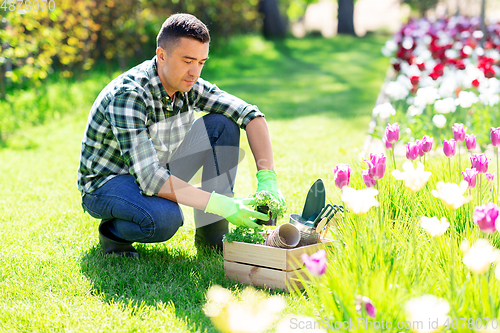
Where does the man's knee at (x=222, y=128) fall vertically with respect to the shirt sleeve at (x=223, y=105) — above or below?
below

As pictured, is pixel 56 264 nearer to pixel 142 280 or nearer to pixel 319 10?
pixel 142 280

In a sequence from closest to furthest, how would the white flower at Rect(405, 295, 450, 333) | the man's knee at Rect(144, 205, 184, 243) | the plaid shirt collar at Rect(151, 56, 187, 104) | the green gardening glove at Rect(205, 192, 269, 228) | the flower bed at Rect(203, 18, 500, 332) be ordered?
the white flower at Rect(405, 295, 450, 333)
the flower bed at Rect(203, 18, 500, 332)
the green gardening glove at Rect(205, 192, 269, 228)
the man's knee at Rect(144, 205, 184, 243)
the plaid shirt collar at Rect(151, 56, 187, 104)

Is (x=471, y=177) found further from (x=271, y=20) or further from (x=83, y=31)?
(x=271, y=20)

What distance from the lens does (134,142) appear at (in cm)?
222

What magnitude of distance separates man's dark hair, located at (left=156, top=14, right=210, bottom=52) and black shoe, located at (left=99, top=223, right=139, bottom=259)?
1.03 metres

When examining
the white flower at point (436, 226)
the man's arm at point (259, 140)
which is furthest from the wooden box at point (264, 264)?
the white flower at point (436, 226)

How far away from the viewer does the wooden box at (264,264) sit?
214 cm

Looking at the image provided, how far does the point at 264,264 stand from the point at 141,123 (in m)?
0.90

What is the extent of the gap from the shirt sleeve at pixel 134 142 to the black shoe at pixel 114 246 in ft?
1.36

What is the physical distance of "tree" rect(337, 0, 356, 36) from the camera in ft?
58.7

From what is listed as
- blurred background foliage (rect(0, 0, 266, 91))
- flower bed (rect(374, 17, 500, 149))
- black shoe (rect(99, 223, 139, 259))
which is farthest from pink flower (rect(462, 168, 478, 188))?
blurred background foliage (rect(0, 0, 266, 91))

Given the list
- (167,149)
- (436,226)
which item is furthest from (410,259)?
(167,149)

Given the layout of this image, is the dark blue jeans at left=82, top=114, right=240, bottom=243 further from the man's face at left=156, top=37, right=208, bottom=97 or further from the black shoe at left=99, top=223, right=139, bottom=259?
the man's face at left=156, top=37, right=208, bottom=97

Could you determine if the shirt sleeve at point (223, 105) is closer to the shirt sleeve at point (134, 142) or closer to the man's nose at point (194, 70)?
the man's nose at point (194, 70)
